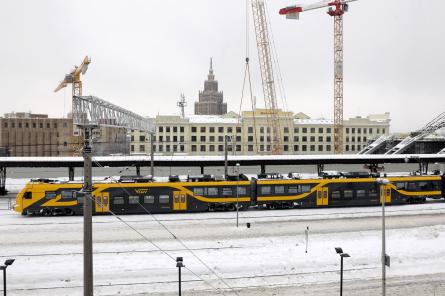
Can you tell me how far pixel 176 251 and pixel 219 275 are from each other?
4.66 meters

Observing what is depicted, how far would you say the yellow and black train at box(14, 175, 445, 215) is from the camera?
3488 centimetres

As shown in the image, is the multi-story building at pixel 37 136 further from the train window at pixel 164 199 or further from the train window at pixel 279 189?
the train window at pixel 279 189

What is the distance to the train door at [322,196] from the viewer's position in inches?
1531

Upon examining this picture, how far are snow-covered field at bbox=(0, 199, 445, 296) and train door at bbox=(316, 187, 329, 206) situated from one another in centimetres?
360

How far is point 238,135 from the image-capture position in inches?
4114

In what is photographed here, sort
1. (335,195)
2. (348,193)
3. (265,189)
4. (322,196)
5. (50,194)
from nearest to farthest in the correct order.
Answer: (50,194)
(265,189)
(322,196)
(335,195)
(348,193)

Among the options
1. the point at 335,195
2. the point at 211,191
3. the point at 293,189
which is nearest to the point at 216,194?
the point at 211,191

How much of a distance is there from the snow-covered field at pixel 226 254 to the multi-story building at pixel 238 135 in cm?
6824

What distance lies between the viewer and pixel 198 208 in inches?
1460

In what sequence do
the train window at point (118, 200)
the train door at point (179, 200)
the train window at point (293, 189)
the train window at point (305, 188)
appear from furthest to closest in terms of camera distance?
1. the train window at point (305, 188)
2. the train window at point (293, 189)
3. the train door at point (179, 200)
4. the train window at point (118, 200)

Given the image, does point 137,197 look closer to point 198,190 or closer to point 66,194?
point 198,190

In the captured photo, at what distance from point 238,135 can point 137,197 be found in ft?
230

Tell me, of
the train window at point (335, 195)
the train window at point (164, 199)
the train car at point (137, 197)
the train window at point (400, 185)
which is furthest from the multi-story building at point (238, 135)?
the train window at point (164, 199)

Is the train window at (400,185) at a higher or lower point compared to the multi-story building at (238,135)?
lower
